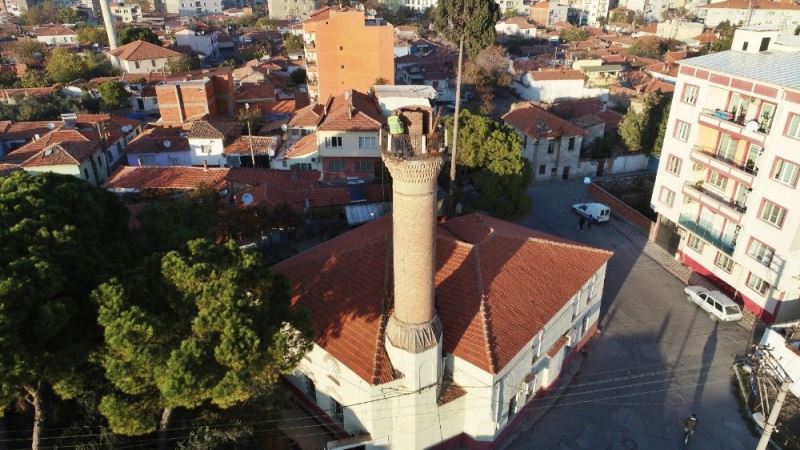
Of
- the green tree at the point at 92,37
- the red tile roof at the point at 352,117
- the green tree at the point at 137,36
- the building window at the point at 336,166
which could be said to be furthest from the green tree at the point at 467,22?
the green tree at the point at 92,37

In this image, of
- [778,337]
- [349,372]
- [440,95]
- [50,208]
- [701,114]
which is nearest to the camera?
[50,208]

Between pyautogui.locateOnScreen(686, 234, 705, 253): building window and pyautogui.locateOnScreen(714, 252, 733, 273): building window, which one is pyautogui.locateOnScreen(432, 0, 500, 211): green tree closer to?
pyautogui.locateOnScreen(686, 234, 705, 253): building window

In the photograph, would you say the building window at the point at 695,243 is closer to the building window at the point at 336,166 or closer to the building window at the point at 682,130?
the building window at the point at 682,130

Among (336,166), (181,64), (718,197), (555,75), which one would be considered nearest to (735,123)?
(718,197)

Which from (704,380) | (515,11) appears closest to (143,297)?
(704,380)

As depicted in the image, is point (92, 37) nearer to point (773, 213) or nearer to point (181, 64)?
point (181, 64)

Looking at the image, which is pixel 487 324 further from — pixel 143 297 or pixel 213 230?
pixel 213 230
